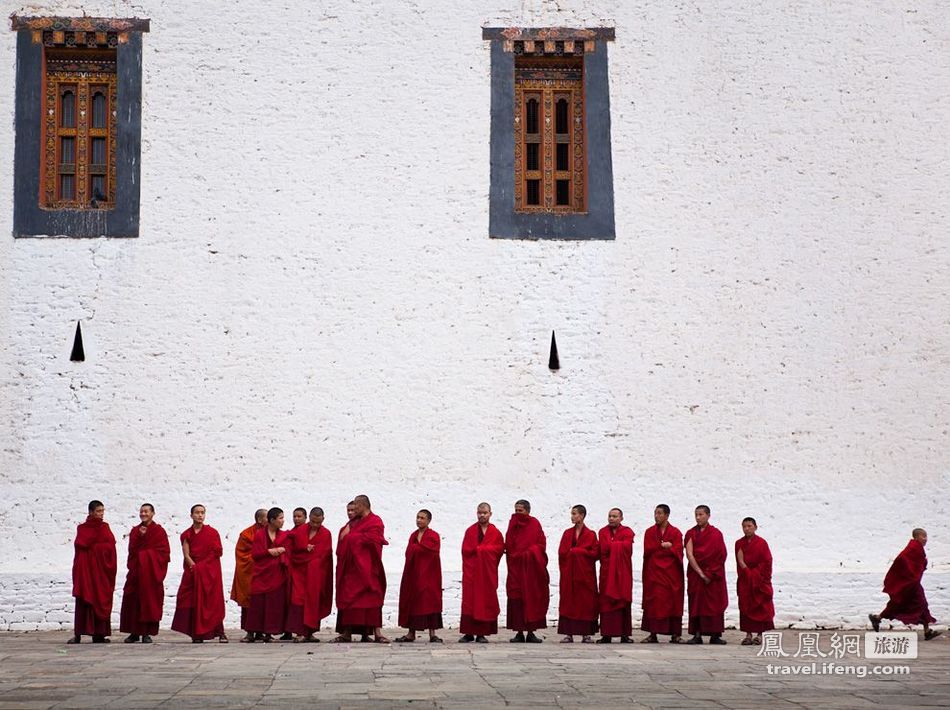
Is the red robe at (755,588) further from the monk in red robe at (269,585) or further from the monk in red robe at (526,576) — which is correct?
the monk in red robe at (269,585)

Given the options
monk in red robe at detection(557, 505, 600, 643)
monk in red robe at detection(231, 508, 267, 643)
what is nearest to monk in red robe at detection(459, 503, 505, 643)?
monk in red robe at detection(557, 505, 600, 643)

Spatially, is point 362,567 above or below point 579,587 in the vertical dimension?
above

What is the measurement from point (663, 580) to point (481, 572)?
4.16ft

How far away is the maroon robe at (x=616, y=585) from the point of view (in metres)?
9.30

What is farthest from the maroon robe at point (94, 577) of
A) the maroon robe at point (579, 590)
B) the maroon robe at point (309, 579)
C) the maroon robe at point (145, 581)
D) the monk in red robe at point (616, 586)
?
the monk in red robe at point (616, 586)

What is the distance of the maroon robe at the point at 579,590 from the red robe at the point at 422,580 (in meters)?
0.86

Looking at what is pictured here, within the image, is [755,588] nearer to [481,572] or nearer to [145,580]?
[481,572]

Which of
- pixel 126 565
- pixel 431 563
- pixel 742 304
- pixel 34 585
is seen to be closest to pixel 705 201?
pixel 742 304

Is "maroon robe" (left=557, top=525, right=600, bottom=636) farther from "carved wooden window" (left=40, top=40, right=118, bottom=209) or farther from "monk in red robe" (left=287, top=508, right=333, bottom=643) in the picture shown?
"carved wooden window" (left=40, top=40, right=118, bottom=209)

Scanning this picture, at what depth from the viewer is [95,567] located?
935 centimetres

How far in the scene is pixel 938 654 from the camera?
8508 mm

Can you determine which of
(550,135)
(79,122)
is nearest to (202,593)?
(79,122)

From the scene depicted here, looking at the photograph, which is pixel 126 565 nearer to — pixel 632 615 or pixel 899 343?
pixel 632 615

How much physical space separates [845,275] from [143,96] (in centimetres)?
568
